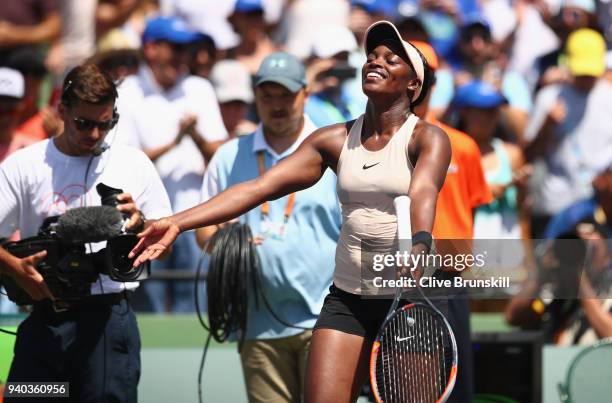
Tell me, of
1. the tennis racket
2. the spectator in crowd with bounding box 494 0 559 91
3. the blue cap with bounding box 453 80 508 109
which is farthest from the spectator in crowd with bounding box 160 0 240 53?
the tennis racket

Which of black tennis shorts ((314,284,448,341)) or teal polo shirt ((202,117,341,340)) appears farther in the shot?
teal polo shirt ((202,117,341,340))

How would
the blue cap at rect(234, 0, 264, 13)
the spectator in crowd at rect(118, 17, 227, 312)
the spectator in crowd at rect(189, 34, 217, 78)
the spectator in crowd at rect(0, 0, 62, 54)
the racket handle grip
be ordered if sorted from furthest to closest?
the spectator in crowd at rect(0, 0, 62, 54), the blue cap at rect(234, 0, 264, 13), the spectator in crowd at rect(189, 34, 217, 78), the spectator in crowd at rect(118, 17, 227, 312), the racket handle grip

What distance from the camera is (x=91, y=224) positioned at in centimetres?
577

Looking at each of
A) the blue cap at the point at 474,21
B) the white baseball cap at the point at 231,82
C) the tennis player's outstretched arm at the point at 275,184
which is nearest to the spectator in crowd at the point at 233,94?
the white baseball cap at the point at 231,82

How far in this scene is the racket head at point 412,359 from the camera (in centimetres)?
514

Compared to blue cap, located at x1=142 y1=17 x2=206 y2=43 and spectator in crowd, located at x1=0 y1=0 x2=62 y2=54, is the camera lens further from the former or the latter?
spectator in crowd, located at x1=0 y1=0 x2=62 y2=54

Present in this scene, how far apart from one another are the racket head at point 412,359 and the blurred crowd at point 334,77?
11.0 ft

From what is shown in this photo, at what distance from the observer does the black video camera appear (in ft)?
18.9

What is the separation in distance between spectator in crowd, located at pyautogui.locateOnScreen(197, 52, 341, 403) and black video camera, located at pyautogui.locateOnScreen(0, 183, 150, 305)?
109cm

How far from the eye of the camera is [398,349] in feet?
17.0

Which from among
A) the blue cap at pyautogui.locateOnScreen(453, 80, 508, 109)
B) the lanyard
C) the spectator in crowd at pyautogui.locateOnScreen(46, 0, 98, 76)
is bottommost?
the lanyard

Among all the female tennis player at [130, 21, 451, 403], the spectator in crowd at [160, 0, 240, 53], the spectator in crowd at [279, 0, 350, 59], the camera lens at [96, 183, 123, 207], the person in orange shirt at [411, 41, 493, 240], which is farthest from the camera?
the spectator in crowd at [160, 0, 240, 53]

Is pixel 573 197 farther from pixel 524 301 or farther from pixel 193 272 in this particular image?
pixel 193 272

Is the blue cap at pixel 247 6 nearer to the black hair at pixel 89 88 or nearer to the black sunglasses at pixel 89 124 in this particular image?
the black hair at pixel 89 88
